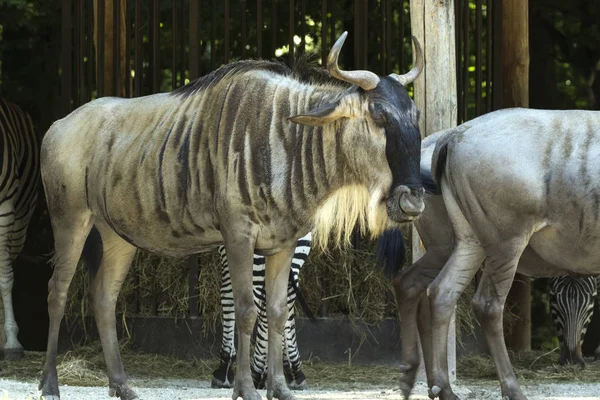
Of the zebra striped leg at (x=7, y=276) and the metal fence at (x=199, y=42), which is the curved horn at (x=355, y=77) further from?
the zebra striped leg at (x=7, y=276)

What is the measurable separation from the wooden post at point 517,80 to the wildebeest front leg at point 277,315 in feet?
11.4

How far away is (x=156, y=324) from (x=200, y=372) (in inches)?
28.7

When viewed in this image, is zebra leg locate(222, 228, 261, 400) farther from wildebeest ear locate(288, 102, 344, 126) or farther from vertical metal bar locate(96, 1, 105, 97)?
vertical metal bar locate(96, 1, 105, 97)

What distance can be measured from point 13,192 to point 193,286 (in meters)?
1.78

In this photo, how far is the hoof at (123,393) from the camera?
6.35 meters

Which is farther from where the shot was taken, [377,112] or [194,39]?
[194,39]

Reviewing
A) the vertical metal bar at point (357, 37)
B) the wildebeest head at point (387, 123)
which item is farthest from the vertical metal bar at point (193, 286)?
the wildebeest head at point (387, 123)

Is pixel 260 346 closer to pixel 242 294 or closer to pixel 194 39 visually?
pixel 242 294

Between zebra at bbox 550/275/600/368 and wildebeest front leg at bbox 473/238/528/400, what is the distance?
97.3 inches

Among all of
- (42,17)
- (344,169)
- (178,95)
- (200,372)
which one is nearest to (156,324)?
(200,372)

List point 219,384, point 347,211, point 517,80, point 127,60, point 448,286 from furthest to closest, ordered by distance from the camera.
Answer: point 517,80, point 127,60, point 219,384, point 448,286, point 347,211

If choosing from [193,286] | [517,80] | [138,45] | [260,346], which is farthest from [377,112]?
[517,80]

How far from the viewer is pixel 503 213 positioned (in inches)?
243

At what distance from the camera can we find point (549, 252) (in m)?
6.33
